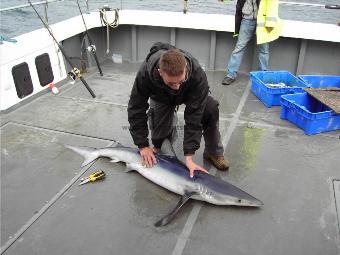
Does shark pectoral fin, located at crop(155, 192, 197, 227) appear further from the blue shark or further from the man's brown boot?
the man's brown boot

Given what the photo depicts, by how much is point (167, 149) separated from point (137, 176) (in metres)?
0.40

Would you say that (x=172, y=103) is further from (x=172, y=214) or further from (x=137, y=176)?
(x=172, y=214)

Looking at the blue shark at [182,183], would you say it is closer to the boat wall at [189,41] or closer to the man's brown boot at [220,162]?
the man's brown boot at [220,162]

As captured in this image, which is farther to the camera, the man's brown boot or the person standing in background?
the person standing in background

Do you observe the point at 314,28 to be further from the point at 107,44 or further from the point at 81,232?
the point at 81,232

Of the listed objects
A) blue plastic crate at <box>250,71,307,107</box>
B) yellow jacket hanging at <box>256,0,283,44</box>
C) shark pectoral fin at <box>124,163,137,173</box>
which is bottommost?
shark pectoral fin at <box>124,163,137,173</box>

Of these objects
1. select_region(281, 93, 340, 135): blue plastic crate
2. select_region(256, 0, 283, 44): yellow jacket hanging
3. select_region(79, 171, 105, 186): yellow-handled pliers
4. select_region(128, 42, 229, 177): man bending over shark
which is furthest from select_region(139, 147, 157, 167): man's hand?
select_region(256, 0, 283, 44): yellow jacket hanging

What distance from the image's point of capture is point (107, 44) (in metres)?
7.04

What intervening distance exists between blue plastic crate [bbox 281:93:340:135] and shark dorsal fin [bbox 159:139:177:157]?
1.81m

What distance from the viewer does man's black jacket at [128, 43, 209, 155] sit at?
9.76 feet

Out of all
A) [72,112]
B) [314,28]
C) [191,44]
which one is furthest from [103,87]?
[314,28]

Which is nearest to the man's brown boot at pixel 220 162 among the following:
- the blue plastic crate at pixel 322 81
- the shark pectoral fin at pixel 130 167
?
the shark pectoral fin at pixel 130 167

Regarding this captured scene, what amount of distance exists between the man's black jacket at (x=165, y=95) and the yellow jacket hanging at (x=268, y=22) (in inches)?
115

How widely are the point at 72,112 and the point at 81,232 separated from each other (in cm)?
235
